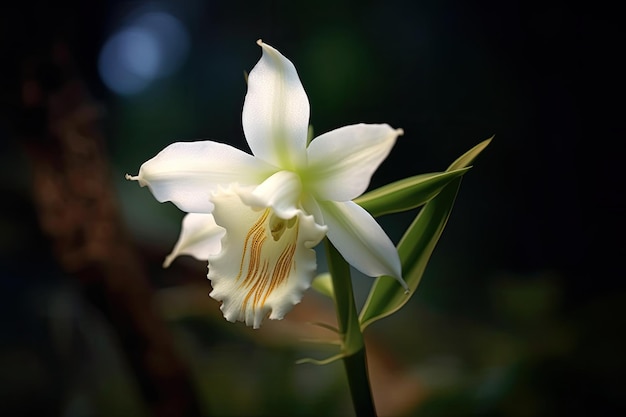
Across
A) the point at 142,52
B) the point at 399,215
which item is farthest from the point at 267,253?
the point at 142,52

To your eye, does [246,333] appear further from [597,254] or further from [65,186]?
[597,254]

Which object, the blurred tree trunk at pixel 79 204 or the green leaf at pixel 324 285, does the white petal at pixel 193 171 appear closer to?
the green leaf at pixel 324 285

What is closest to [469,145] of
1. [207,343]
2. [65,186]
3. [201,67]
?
[201,67]

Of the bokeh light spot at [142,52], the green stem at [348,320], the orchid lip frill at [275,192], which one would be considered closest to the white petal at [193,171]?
the orchid lip frill at [275,192]

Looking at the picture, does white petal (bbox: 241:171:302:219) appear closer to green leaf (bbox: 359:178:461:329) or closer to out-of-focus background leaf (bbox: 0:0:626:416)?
green leaf (bbox: 359:178:461:329)

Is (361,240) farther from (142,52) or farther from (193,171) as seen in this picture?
(142,52)
